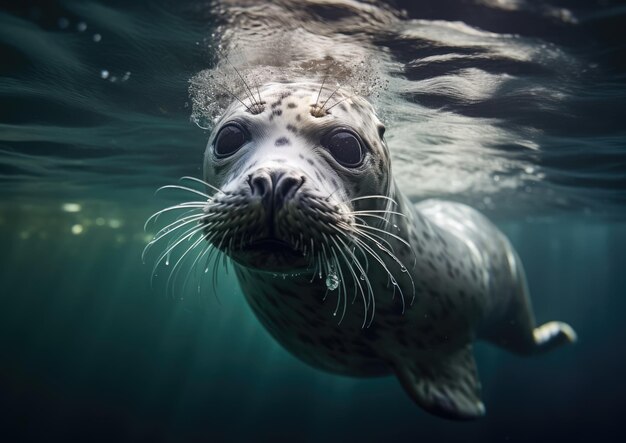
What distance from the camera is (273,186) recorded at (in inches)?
88.5

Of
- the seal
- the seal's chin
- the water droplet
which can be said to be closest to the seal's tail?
the seal

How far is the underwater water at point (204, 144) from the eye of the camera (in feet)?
14.2

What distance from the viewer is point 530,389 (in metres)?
22.9

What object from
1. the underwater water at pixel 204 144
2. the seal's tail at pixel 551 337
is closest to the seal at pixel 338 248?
the underwater water at pixel 204 144

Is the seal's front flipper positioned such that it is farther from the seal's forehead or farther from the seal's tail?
the seal's tail

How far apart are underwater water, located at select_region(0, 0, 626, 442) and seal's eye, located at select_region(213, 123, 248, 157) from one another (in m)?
0.98

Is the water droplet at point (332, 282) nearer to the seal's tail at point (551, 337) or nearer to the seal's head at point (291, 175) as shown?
the seal's head at point (291, 175)

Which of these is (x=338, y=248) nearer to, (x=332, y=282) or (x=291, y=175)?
(x=291, y=175)

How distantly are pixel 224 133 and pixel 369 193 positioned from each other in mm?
1042

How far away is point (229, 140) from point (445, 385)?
2527 millimetres

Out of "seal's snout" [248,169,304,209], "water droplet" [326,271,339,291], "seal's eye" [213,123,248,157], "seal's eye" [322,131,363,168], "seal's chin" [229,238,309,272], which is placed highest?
"seal's eye" [213,123,248,157]

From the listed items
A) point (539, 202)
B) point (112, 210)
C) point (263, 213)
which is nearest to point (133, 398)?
point (112, 210)

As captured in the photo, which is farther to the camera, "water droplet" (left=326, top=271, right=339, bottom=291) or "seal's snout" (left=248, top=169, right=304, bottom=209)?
"water droplet" (left=326, top=271, right=339, bottom=291)

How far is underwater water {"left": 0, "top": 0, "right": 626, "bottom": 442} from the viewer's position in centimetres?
432
